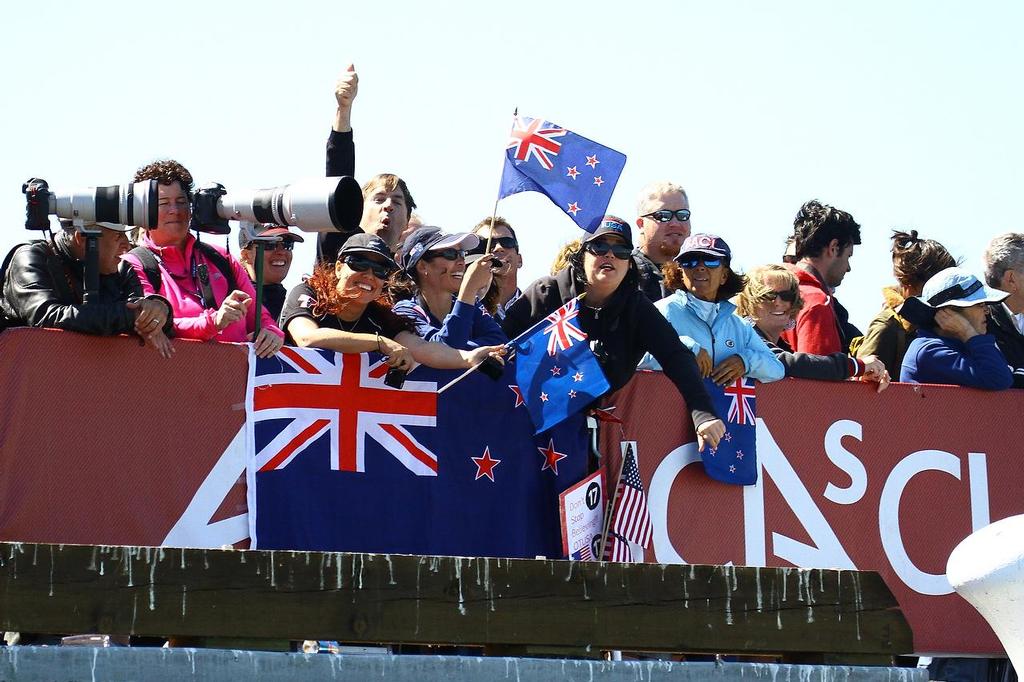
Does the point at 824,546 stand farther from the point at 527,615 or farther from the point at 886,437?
the point at 527,615

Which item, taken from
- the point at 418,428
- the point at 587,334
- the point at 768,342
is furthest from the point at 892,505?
the point at 418,428

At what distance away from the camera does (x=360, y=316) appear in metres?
7.84

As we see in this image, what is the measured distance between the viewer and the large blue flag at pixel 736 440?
862 centimetres

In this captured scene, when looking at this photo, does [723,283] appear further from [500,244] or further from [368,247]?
[368,247]

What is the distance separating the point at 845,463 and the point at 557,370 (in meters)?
1.97

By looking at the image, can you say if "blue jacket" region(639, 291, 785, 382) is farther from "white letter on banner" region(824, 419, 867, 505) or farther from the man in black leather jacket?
the man in black leather jacket

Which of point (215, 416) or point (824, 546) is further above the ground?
point (215, 416)

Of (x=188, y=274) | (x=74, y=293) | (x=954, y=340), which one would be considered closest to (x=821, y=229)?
(x=954, y=340)

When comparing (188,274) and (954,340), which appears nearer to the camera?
(188,274)

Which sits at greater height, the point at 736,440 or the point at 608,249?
the point at 608,249

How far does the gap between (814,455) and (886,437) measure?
1.58ft

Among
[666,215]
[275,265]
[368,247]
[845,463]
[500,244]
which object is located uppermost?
[666,215]

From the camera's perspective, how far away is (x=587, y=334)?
8.15 meters

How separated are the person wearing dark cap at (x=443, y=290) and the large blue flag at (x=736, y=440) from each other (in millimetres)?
1269
